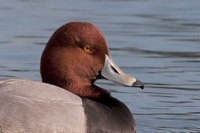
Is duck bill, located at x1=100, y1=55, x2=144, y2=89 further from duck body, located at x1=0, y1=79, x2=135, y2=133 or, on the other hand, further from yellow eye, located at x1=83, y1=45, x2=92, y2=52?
duck body, located at x1=0, y1=79, x2=135, y2=133

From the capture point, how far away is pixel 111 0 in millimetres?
14727

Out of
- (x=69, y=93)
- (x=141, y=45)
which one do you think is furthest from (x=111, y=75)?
(x=141, y=45)

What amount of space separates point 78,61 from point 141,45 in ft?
13.0

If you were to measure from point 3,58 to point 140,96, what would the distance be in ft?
7.07

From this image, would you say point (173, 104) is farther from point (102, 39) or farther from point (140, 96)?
point (102, 39)

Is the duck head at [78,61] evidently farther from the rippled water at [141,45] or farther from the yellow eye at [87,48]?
the rippled water at [141,45]

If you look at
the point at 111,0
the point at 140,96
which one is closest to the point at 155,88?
the point at 140,96

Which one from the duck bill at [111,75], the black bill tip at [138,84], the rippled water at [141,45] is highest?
the duck bill at [111,75]

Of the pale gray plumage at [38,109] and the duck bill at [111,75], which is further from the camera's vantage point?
the duck bill at [111,75]

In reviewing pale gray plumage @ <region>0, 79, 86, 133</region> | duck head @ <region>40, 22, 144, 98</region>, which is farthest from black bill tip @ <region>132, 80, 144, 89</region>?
pale gray plumage @ <region>0, 79, 86, 133</region>

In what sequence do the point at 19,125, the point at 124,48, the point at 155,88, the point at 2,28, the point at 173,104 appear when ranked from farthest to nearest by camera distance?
1. the point at 2,28
2. the point at 124,48
3. the point at 155,88
4. the point at 173,104
5. the point at 19,125

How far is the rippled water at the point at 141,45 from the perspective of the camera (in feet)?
30.5

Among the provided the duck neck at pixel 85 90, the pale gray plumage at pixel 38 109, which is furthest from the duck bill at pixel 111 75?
the pale gray plumage at pixel 38 109

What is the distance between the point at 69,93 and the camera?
307 inches
